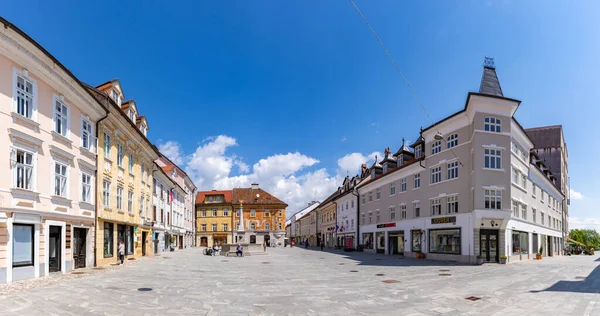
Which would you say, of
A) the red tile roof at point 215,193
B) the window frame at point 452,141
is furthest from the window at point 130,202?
the red tile roof at point 215,193

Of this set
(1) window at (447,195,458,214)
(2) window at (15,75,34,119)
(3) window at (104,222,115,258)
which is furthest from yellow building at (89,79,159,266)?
(1) window at (447,195,458,214)

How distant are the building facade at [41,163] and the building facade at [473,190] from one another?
23.6m

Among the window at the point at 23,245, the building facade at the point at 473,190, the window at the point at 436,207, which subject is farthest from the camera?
the window at the point at 436,207

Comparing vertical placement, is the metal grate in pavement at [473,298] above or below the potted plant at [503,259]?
above

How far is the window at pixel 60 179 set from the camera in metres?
18.7

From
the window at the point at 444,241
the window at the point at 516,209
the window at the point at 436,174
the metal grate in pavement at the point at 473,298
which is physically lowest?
the window at the point at 444,241

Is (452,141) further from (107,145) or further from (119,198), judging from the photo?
(119,198)

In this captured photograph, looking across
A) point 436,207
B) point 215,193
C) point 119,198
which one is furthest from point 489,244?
point 215,193

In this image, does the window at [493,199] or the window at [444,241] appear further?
the window at [444,241]

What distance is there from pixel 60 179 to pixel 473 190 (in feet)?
88.6

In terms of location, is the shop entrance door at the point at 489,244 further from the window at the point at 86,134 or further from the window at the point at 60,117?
the window at the point at 60,117

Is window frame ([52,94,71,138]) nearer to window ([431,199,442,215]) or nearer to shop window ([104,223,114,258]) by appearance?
Result: shop window ([104,223,114,258])

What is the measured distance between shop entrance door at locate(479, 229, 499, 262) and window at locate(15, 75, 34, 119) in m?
29.3

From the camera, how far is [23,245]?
52.9 ft
